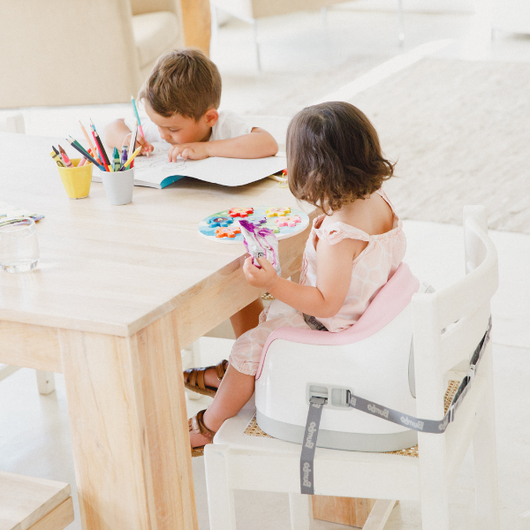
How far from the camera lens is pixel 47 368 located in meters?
0.91

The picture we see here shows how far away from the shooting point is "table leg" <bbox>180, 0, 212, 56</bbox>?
3.64 m

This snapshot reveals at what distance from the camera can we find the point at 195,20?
12.0 ft

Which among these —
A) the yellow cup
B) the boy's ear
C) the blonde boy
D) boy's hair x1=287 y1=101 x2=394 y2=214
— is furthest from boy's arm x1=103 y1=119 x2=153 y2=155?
boy's hair x1=287 y1=101 x2=394 y2=214

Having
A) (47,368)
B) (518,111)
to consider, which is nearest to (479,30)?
(518,111)

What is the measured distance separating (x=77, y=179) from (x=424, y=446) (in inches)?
26.6

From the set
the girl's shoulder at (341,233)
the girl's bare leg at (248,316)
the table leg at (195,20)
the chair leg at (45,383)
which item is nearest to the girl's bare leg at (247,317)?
the girl's bare leg at (248,316)

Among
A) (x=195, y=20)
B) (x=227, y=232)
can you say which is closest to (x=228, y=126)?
(x=227, y=232)

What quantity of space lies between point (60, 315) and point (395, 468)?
1.43ft

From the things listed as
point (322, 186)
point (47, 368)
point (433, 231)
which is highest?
point (322, 186)

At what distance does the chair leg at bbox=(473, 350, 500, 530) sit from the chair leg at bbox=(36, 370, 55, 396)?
1065 millimetres

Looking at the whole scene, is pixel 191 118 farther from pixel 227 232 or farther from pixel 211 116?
pixel 227 232

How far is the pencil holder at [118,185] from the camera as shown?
1185 mm

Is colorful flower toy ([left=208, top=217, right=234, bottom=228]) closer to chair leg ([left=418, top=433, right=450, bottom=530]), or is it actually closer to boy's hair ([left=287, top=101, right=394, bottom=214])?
boy's hair ([left=287, top=101, right=394, bottom=214])

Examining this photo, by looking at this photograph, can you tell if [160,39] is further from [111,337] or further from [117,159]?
[111,337]
